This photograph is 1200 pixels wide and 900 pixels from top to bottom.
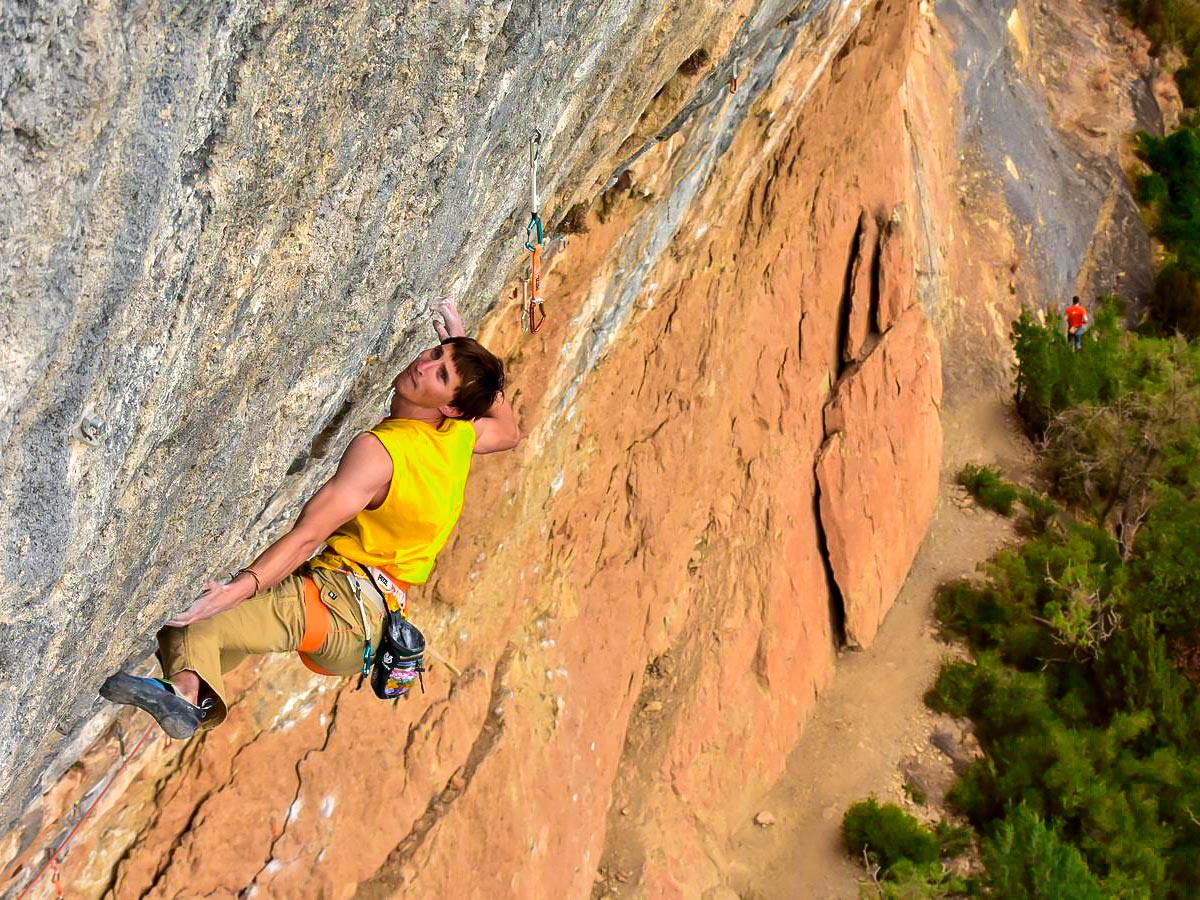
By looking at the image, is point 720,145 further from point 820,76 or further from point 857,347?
point 857,347

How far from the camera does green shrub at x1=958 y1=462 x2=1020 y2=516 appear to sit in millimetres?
14516

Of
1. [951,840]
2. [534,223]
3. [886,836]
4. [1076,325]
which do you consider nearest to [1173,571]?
[951,840]

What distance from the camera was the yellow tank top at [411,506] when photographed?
367cm

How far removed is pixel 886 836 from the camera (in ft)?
34.0

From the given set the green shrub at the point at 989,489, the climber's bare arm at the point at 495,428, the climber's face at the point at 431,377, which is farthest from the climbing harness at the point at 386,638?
the green shrub at the point at 989,489

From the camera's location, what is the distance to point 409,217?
11.3 feet

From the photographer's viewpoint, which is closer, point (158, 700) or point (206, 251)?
point (206, 251)

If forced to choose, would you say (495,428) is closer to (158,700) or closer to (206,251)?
(158,700)

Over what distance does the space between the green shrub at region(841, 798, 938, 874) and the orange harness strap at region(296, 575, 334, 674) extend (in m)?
7.78

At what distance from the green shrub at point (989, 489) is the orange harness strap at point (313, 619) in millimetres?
12211

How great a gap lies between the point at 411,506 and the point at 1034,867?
823 centimetres

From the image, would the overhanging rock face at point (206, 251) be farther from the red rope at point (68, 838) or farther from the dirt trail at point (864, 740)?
the dirt trail at point (864, 740)

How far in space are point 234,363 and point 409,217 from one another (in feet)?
2.57

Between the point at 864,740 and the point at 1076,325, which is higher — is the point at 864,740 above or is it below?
above
